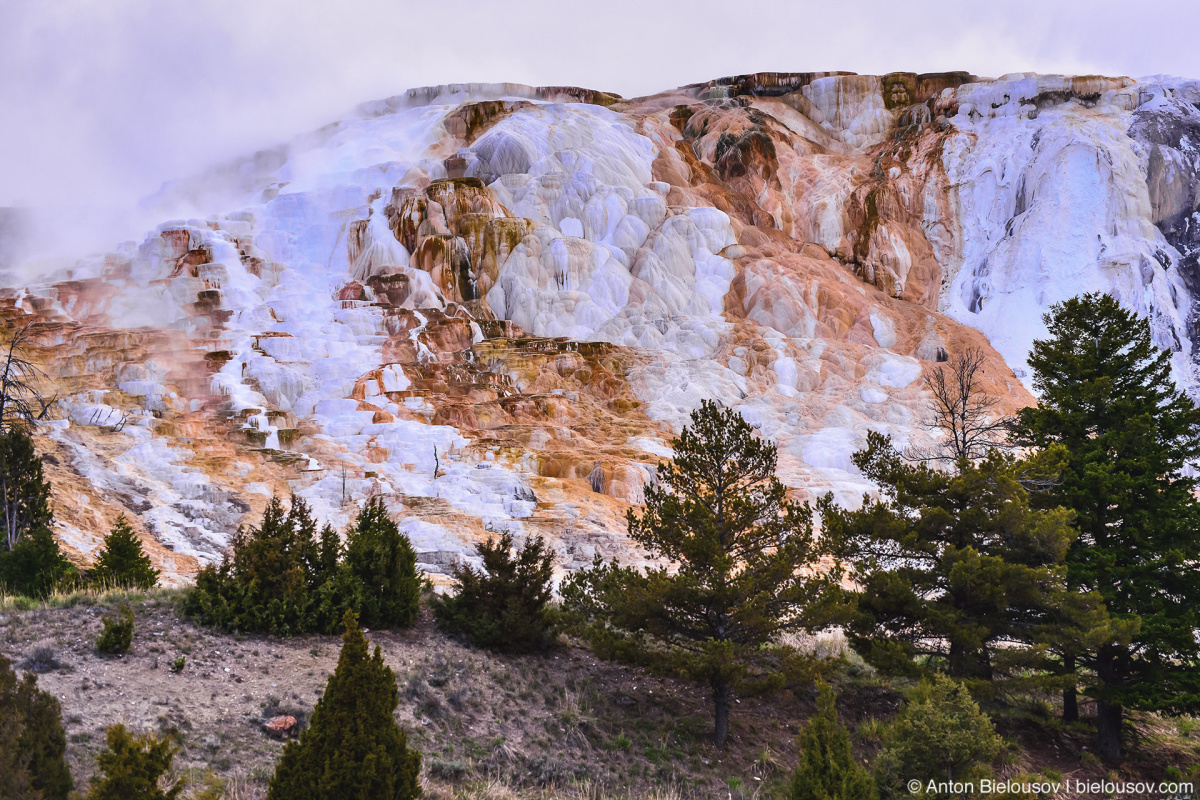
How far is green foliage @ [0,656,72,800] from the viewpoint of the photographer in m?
4.95

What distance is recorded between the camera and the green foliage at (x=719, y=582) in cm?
1101

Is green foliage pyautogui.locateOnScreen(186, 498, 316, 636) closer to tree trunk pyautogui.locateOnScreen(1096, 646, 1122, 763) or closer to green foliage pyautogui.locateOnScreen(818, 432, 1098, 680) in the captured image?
green foliage pyautogui.locateOnScreen(818, 432, 1098, 680)

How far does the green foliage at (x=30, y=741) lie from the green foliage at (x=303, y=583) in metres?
5.34

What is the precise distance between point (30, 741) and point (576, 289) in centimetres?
4091

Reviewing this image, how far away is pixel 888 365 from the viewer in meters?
41.6

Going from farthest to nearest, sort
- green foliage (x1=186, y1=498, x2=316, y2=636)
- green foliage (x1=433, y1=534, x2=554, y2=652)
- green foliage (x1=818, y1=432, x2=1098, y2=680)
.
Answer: green foliage (x1=433, y1=534, x2=554, y2=652), green foliage (x1=818, y1=432, x2=1098, y2=680), green foliage (x1=186, y1=498, x2=316, y2=636)

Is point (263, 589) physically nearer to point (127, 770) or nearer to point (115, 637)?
point (115, 637)

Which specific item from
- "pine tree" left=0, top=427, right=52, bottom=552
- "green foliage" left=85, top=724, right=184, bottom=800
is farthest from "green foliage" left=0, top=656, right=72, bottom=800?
"pine tree" left=0, top=427, right=52, bottom=552

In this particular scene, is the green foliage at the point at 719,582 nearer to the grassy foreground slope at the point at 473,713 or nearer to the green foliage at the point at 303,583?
the grassy foreground slope at the point at 473,713

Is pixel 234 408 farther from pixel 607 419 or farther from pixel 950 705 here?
pixel 950 705

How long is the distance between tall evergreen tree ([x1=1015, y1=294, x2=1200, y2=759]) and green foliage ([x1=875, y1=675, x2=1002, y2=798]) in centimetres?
534

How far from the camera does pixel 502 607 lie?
12.5m

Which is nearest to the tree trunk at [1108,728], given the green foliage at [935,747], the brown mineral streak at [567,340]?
the green foliage at [935,747]

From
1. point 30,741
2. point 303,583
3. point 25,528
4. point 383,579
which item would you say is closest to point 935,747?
point 30,741
